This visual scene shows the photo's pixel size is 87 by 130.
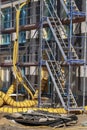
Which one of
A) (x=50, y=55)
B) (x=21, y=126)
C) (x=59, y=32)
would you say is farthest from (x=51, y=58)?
(x=21, y=126)

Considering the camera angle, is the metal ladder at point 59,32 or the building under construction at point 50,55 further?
the metal ladder at point 59,32

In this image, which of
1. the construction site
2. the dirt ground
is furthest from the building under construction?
the dirt ground

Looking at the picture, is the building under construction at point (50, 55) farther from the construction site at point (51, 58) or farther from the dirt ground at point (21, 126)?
the dirt ground at point (21, 126)

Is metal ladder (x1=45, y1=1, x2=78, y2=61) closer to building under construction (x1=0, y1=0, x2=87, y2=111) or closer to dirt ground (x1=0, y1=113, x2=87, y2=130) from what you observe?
building under construction (x1=0, y1=0, x2=87, y2=111)

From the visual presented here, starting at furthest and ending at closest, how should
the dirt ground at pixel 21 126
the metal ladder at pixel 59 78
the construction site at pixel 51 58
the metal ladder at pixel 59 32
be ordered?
the metal ladder at pixel 59 32 < the metal ladder at pixel 59 78 < the construction site at pixel 51 58 < the dirt ground at pixel 21 126

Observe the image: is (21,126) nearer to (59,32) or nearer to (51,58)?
(59,32)

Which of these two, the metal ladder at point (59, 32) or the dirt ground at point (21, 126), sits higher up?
the metal ladder at point (59, 32)

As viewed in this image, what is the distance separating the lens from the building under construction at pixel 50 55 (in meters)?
23.6

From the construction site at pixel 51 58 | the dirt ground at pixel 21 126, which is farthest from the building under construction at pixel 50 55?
the dirt ground at pixel 21 126

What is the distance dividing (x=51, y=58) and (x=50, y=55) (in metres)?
0.23

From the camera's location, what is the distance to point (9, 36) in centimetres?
3297

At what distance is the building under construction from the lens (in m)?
23.6

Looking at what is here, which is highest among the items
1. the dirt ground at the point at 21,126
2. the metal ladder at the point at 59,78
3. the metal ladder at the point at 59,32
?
the metal ladder at the point at 59,32

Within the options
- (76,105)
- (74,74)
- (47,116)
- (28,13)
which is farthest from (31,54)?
(47,116)
